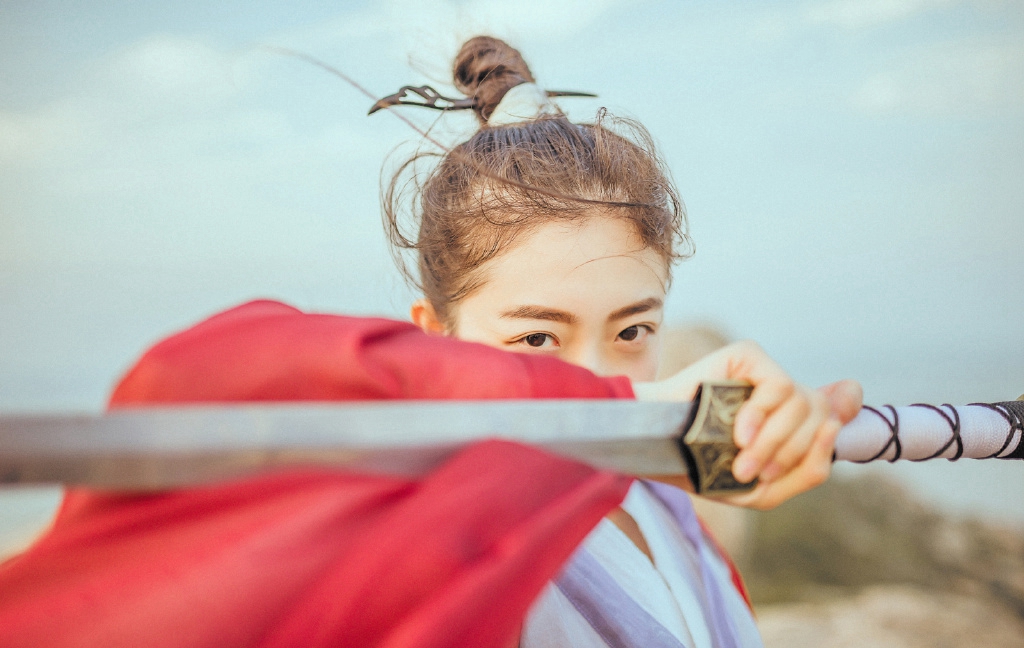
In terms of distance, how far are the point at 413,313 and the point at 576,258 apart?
0.43 metres

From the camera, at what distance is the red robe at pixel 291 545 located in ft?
1.55

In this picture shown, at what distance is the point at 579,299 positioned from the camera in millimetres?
1041

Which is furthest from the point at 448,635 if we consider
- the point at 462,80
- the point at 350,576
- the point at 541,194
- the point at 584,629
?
the point at 462,80

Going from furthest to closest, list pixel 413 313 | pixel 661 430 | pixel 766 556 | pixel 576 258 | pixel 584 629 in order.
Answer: pixel 766 556
pixel 413 313
pixel 576 258
pixel 584 629
pixel 661 430

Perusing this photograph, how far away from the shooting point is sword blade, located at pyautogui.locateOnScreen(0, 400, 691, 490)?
428 mm

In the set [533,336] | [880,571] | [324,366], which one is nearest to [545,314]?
[533,336]

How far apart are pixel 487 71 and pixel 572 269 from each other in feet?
1.77

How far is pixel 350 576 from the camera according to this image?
48 cm

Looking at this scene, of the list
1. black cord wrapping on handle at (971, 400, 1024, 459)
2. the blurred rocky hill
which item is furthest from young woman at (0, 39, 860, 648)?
the blurred rocky hill

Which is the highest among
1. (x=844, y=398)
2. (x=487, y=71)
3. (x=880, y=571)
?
(x=487, y=71)

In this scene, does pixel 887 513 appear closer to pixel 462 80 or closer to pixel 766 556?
pixel 766 556

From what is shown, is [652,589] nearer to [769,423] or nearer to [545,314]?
[545,314]

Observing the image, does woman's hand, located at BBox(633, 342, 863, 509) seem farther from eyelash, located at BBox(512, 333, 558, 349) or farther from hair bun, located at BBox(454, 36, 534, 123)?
hair bun, located at BBox(454, 36, 534, 123)

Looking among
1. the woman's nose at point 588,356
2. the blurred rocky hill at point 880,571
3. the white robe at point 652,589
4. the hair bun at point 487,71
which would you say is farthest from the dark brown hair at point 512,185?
the blurred rocky hill at point 880,571
